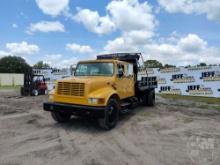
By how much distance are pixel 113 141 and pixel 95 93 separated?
5.20 feet

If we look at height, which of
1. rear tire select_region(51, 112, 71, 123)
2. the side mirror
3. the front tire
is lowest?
rear tire select_region(51, 112, 71, 123)

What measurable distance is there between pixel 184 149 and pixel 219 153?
2.51 ft

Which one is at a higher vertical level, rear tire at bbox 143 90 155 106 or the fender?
the fender

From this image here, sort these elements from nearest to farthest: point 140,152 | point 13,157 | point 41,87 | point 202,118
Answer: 1. point 13,157
2. point 140,152
3. point 202,118
4. point 41,87

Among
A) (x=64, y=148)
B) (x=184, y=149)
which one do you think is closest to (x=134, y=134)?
(x=184, y=149)

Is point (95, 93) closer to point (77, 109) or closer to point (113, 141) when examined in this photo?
point (77, 109)

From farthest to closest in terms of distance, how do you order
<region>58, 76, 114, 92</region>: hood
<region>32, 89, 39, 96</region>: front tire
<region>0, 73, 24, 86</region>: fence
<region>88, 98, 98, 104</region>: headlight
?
1. <region>0, 73, 24, 86</region>: fence
2. <region>32, 89, 39, 96</region>: front tire
3. <region>58, 76, 114, 92</region>: hood
4. <region>88, 98, 98, 104</region>: headlight

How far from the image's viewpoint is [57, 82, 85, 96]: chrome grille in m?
7.13

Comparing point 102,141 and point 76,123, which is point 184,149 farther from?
point 76,123

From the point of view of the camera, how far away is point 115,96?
7898 mm

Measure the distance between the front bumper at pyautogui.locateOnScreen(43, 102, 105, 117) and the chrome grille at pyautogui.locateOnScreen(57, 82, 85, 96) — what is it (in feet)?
1.23

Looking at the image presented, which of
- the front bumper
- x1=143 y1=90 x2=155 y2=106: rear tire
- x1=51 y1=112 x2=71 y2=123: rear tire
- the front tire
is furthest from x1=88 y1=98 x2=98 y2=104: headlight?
the front tire

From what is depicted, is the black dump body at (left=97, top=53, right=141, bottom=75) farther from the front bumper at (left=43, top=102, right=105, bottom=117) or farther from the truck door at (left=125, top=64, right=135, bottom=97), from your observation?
the front bumper at (left=43, top=102, right=105, bottom=117)

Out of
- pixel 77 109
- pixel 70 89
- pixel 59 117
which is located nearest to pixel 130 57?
pixel 70 89
